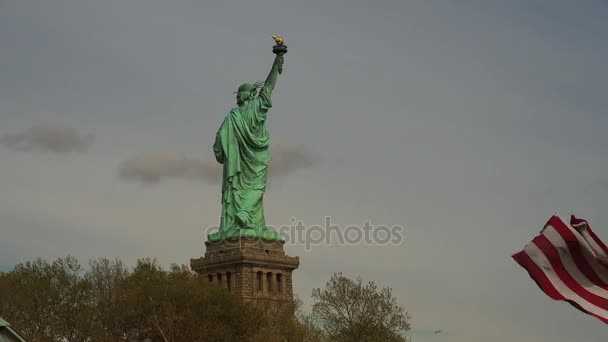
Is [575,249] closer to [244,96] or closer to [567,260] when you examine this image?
[567,260]

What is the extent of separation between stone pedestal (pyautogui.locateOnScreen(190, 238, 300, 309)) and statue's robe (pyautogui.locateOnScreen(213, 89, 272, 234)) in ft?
5.32

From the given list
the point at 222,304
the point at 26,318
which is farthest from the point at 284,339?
the point at 26,318

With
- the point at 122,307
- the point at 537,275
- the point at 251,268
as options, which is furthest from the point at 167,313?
the point at 537,275

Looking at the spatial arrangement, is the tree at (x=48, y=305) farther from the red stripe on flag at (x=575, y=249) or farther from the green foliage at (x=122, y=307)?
the red stripe on flag at (x=575, y=249)

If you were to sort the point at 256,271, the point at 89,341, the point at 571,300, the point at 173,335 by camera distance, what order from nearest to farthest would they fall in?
the point at 571,300
the point at 173,335
the point at 89,341
the point at 256,271

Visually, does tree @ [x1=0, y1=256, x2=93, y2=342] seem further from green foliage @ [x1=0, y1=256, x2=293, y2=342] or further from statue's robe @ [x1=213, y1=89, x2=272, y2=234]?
statue's robe @ [x1=213, y1=89, x2=272, y2=234]

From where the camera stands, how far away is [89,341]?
69625 millimetres

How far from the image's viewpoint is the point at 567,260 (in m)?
18.6

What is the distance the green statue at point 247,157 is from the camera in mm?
91312

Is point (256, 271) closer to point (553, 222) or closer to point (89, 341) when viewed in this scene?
point (89, 341)

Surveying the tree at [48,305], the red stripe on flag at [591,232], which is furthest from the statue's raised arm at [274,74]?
the red stripe on flag at [591,232]

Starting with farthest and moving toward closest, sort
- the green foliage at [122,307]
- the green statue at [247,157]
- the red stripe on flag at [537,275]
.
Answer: the green statue at [247,157]
the green foliage at [122,307]
the red stripe on flag at [537,275]

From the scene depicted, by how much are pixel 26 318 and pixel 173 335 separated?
37.5 ft

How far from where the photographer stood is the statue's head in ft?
306
